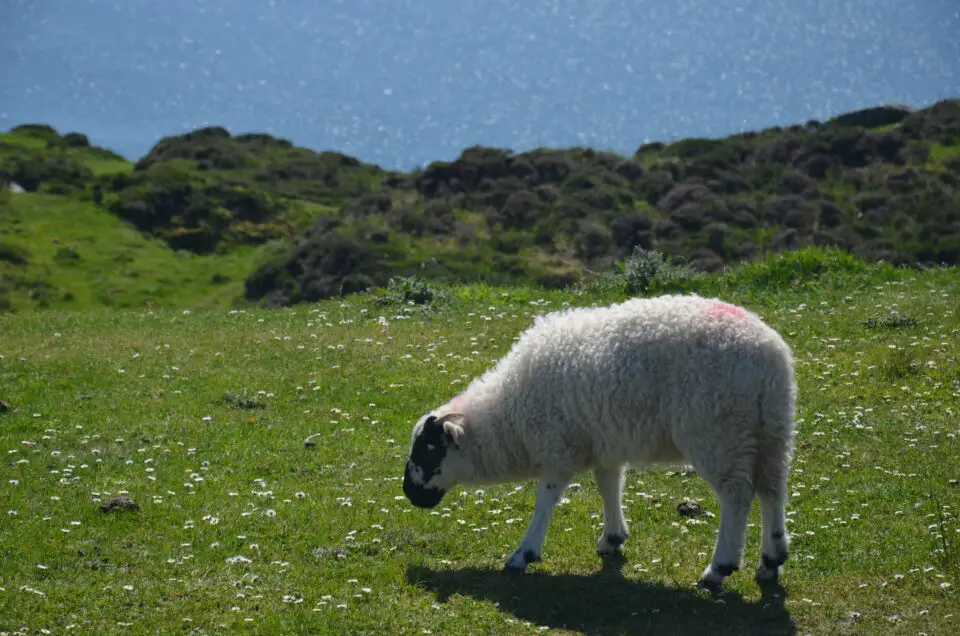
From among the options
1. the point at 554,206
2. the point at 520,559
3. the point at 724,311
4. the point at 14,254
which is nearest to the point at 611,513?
the point at 520,559

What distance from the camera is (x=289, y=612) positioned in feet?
31.3

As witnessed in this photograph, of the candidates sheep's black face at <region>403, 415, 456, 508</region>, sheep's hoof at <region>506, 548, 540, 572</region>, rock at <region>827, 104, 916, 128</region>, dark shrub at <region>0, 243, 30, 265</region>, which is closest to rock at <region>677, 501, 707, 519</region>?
sheep's hoof at <region>506, 548, 540, 572</region>

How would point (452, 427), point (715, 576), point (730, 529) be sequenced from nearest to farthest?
point (730, 529) → point (715, 576) → point (452, 427)

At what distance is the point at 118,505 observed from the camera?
488 inches

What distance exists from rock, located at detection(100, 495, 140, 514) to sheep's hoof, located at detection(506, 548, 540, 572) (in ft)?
15.3

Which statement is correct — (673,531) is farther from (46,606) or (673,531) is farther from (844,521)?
(46,606)

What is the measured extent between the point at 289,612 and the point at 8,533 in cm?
394

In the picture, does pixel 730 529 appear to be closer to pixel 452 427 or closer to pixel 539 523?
pixel 539 523

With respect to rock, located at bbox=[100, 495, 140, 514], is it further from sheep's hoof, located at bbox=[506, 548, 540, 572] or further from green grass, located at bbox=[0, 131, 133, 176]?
green grass, located at bbox=[0, 131, 133, 176]

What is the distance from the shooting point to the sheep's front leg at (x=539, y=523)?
34.7 ft

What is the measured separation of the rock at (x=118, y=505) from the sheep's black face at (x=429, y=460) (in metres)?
3.37

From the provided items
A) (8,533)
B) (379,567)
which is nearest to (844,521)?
(379,567)

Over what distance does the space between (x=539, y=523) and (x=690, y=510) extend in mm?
2319

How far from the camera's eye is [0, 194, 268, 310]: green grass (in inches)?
1693
